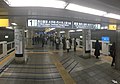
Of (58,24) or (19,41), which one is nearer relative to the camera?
(19,41)

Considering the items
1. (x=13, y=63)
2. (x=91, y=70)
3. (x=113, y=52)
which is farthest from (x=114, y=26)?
(x=13, y=63)

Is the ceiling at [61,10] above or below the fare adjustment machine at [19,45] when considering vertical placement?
above

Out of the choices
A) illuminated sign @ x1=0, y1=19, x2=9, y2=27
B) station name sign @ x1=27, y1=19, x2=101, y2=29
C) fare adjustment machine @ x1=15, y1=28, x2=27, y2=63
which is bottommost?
fare adjustment machine @ x1=15, y1=28, x2=27, y2=63

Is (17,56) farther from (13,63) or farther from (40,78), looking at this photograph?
(40,78)

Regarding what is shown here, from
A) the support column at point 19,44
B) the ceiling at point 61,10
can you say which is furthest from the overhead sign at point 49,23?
the ceiling at point 61,10

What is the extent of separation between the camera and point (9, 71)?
8898 millimetres

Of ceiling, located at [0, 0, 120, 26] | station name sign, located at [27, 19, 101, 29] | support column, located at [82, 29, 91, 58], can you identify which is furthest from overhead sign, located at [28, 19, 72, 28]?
ceiling, located at [0, 0, 120, 26]

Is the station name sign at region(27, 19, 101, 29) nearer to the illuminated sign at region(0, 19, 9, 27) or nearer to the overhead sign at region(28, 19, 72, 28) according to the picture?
the overhead sign at region(28, 19, 72, 28)

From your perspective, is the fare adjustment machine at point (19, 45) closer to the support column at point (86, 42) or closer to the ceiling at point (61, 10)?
the ceiling at point (61, 10)

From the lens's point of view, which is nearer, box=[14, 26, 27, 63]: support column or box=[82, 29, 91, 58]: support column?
box=[14, 26, 27, 63]: support column

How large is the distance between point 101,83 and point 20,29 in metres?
6.41

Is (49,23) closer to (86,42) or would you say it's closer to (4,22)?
(86,42)

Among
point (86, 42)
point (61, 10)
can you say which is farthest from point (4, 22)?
point (86, 42)

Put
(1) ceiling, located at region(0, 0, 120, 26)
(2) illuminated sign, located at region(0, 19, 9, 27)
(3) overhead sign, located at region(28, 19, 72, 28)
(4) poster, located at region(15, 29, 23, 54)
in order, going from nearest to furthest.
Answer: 1. (1) ceiling, located at region(0, 0, 120, 26)
2. (2) illuminated sign, located at region(0, 19, 9, 27)
3. (4) poster, located at region(15, 29, 23, 54)
4. (3) overhead sign, located at region(28, 19, 72, 28)
